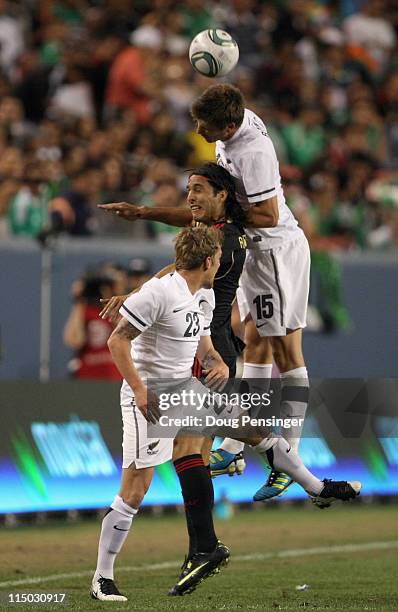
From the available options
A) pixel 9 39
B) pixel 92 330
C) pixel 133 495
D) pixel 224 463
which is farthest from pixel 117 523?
pixel 9 39

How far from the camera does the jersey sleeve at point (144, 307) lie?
7926 mm

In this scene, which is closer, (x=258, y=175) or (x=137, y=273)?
(x=258, y=175)

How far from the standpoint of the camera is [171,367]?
27.2 ft

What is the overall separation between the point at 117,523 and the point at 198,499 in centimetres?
53

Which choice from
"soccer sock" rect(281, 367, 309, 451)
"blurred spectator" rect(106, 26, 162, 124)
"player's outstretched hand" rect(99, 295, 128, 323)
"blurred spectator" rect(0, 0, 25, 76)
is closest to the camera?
"player's outstretched hand" rect(99, 295, 128, 323)

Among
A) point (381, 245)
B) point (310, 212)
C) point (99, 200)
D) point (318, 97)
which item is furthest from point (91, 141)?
point (318, 97)

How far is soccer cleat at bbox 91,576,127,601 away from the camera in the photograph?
830cm

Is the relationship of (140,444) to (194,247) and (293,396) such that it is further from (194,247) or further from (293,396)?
(293,396)

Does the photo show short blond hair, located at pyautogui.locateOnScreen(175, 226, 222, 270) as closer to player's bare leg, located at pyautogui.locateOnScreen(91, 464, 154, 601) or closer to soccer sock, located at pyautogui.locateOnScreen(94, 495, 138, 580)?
player's bare leg, located at pyautogui.locateOnScreen(91, 464, 154, 601)

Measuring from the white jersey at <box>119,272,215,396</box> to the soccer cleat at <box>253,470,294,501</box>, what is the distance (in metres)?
1.24

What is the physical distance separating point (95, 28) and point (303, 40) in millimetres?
3816

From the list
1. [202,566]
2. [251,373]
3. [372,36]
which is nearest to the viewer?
[202,566]

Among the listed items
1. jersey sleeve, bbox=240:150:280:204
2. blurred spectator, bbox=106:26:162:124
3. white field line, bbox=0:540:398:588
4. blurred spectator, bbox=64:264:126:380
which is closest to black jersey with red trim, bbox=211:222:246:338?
jersey sleeve, bbox=240:150:280:204

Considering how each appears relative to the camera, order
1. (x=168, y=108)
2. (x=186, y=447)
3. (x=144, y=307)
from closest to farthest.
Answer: (x=144, y=307)
(x=186, y=447)
(x=168, y=108)
